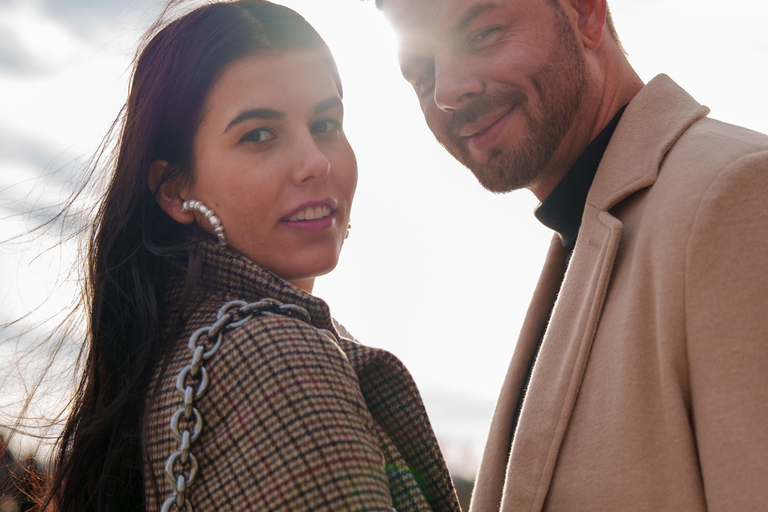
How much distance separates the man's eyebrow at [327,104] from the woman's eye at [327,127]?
74 mm

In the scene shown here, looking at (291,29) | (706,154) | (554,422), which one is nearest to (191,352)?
(554,422)

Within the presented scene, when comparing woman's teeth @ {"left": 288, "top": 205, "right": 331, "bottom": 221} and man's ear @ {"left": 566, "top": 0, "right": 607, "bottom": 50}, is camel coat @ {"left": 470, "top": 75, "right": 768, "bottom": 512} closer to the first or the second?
man's ear @ {"left": 566, "top": 0, "right": 607, "bottom": 50}

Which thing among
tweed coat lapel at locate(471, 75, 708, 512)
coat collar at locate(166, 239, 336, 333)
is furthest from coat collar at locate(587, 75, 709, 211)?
coat collar at locate(166, 239, 336, 333)

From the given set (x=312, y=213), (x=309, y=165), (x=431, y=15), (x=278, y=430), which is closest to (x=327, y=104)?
(x=309, y=165)

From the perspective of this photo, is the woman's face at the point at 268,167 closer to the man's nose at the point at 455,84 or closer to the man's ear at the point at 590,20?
the man's nose at the point at 455,84

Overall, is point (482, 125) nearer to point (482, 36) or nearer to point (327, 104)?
point (482, 36)

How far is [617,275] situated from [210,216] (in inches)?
54.1

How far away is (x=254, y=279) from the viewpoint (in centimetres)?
177

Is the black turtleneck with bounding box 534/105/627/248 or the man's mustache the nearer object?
the black turtleneck with bounding box 534/105/627/248

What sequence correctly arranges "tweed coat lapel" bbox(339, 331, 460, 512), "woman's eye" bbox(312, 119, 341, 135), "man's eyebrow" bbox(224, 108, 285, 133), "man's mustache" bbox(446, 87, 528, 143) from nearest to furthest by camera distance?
"tweed coat lapel" bbox(339, 331, 460, 512), "man's eyebrow" bbox(224, 108, 285, 133), "woman's eye" bbox(312, 119, 341, 135), "man's mustache" bbox(446, 87, 528, 143)

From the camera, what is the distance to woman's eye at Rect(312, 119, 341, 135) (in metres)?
2.24

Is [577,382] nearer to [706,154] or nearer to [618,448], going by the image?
[618,448]

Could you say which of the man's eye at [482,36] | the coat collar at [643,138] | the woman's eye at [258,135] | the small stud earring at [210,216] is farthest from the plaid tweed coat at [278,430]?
the man's eye at [482,36]

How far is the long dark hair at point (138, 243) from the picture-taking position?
1.65 meters
